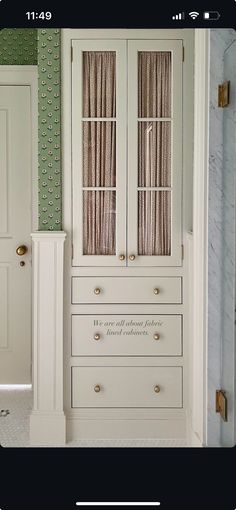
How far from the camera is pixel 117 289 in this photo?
5.49ft

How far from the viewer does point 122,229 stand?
5.54ft

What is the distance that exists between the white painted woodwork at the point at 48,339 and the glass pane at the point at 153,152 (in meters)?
0.26

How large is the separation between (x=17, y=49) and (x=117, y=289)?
843 millimetres

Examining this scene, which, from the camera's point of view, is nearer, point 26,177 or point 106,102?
point 106,102

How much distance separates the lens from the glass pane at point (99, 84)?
5.44 feet

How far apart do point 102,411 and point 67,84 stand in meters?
0.83
